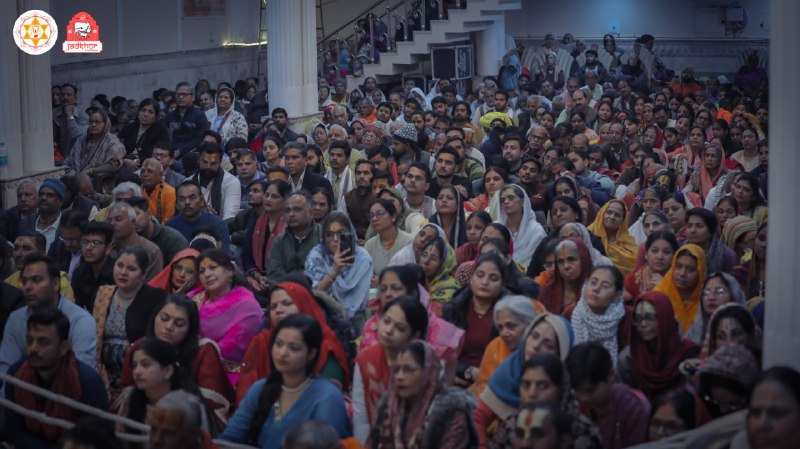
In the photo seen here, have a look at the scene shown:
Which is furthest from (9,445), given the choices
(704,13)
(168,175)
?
(704,13)

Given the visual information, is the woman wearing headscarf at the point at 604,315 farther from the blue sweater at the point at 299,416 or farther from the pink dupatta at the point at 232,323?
the pink dupatta at the point at 232,323

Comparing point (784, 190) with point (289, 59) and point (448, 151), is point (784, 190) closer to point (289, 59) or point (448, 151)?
point (448, 151)

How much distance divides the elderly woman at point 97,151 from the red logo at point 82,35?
179 inches

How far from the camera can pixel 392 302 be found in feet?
17.4

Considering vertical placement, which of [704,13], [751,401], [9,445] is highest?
[704,13]

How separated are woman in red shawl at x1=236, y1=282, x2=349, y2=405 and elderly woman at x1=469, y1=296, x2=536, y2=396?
604 millimetres

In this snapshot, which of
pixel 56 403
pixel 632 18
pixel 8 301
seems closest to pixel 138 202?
pixel 8 301

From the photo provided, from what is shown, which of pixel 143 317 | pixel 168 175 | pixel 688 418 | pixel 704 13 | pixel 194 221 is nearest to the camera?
pixel 688 418

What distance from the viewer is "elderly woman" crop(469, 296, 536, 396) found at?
5418mm

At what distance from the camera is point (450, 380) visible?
543 cm

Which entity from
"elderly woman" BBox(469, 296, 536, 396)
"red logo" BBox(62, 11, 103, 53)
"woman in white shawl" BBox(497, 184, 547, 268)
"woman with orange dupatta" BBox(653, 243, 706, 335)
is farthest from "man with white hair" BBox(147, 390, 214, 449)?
"red logo" BBox(62, 11, 103, 53)

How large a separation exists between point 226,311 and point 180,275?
0.48 m

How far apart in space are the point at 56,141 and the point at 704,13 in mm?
13912

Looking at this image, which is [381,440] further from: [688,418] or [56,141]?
[56,141]
